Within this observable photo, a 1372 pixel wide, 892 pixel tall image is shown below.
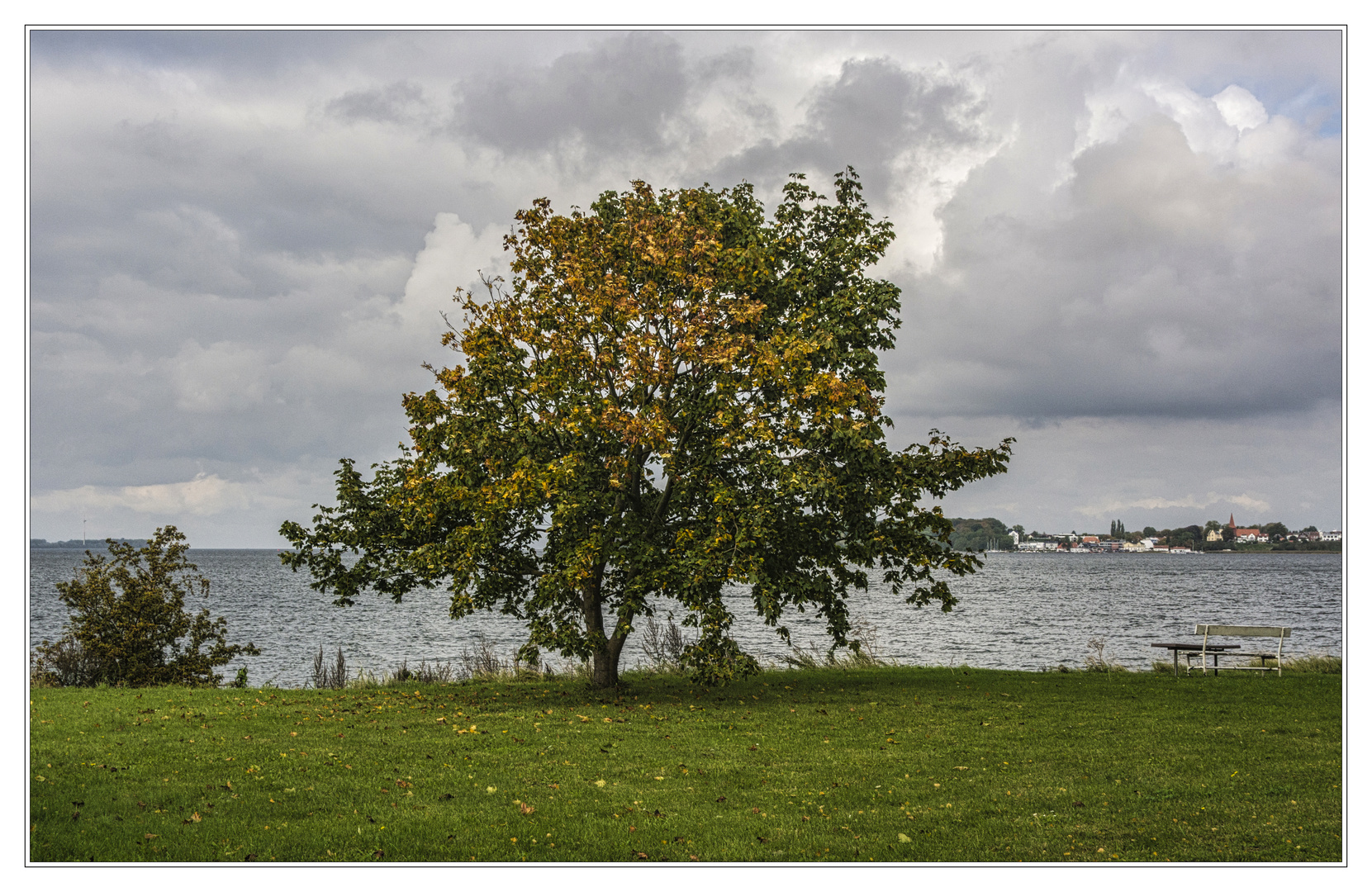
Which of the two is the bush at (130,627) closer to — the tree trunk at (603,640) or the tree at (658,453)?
the tree at (658,453)

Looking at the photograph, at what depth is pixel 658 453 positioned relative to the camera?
16547mm

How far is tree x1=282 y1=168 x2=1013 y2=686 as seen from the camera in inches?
613

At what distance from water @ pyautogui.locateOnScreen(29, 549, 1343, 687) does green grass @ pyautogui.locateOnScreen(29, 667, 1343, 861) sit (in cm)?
387

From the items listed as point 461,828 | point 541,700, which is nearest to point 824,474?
point 541,700

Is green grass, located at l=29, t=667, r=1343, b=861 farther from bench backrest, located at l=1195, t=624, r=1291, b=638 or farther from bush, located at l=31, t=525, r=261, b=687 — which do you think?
bush, located at l=31, t=525, r=261, b=687

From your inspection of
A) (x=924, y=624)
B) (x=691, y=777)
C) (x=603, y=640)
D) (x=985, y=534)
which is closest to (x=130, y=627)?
(x=603, y=640)

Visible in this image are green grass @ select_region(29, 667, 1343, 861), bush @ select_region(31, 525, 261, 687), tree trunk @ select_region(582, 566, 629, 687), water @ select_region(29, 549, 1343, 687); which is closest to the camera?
green grass @ select_region(29, 667, 1343, 861)

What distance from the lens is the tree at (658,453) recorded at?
1557cm

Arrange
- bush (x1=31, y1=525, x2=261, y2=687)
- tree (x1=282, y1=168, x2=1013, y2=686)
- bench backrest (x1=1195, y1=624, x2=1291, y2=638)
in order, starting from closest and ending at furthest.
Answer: tree (x1=282, y1=168, x2=1013, y2=686), bench backrest (x1=1195, y1=624, x2=1291, y2=638), bush (x1=31, y1=525, x2=261, y2=687)

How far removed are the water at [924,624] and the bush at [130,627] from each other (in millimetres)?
1229

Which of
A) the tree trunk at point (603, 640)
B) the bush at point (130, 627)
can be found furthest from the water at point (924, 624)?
the tree trunk at point (603, 640)

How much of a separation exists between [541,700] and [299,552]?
18.7 ft

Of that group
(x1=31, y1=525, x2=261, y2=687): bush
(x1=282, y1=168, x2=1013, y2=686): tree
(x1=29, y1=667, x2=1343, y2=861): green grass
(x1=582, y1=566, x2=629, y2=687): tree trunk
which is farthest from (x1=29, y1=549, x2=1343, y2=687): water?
(x1=582, y1=566, x2=629, y2=687): tree trunk

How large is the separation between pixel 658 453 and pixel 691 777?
6.82 meters
